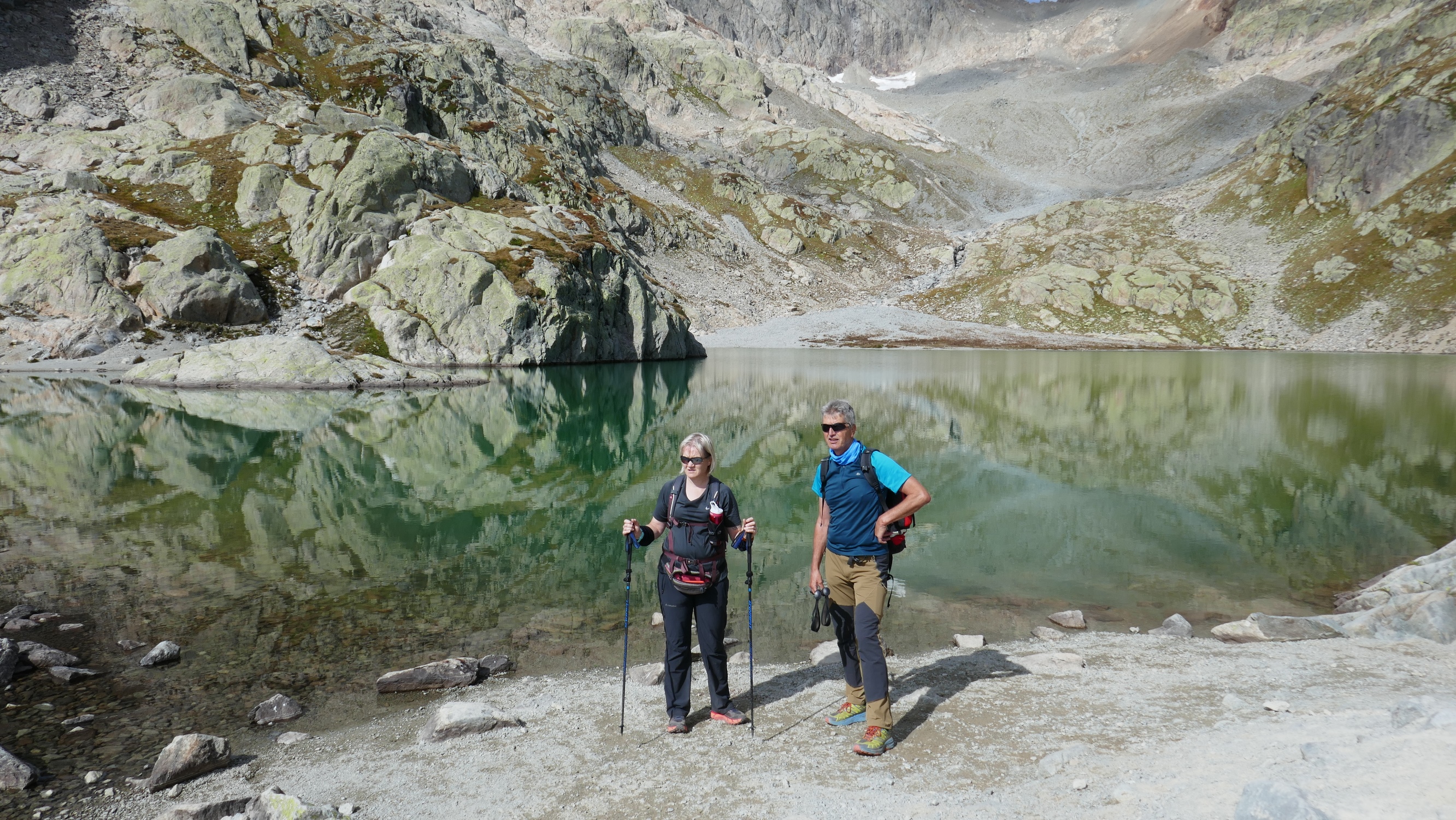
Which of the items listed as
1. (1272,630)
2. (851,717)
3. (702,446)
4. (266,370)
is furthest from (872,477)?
Result: (266,370)

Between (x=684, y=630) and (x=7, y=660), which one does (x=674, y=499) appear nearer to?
(x=684, y=630)

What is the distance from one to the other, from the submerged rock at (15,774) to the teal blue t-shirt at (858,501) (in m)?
8.76

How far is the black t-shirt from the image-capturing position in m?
7.84

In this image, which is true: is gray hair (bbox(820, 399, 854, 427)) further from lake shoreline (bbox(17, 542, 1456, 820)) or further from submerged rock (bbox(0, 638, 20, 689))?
submerged rock (bbox(0, 638, 20, 689))

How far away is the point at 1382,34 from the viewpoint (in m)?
193

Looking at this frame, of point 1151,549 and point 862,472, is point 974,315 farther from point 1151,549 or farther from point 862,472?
point 862,472

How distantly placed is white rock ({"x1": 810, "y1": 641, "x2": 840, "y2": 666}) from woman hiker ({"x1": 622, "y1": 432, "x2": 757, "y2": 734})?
243 cm

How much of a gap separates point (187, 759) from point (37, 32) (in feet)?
507

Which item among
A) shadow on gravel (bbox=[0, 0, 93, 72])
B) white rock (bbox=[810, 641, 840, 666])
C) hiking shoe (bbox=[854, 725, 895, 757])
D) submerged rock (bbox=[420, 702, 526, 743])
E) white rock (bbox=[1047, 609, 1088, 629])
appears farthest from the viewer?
shadow on gravel (bbox=[0, 0, 93, 72])

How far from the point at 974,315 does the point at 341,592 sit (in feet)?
539

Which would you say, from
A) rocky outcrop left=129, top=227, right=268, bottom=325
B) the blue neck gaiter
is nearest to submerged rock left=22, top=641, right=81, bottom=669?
the blue neck gaiter

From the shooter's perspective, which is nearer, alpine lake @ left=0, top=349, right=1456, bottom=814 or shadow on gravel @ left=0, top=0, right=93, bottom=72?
alpine lake @ left=0, top=349, right=1456, bottom=814

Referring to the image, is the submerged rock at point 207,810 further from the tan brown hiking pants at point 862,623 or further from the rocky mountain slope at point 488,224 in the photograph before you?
the rocky mountain slope at point 488,224

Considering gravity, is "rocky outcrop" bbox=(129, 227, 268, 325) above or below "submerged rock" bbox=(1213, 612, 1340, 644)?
above
